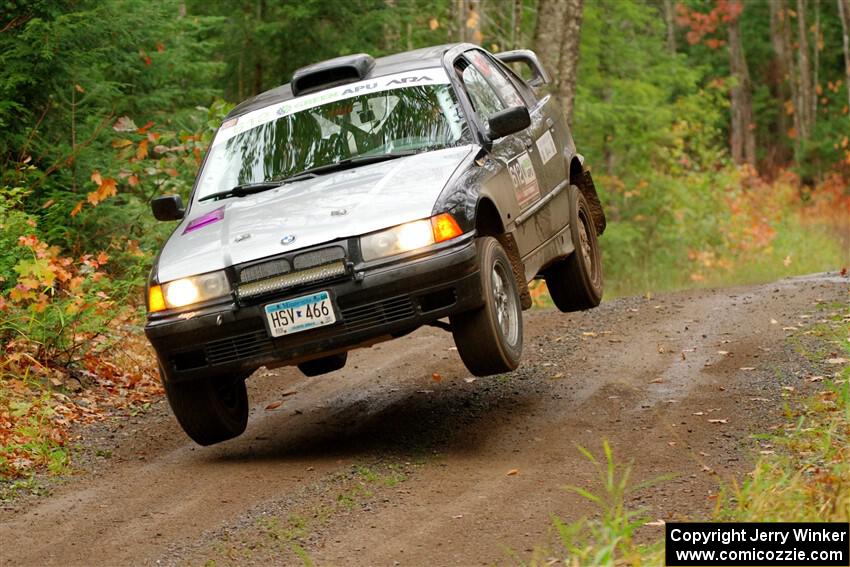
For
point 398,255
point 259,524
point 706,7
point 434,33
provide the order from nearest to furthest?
point 259,524, point 398,255, point 434,33, point 706,7

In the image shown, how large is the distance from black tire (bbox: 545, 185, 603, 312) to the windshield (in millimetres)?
1886

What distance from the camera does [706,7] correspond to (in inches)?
1678

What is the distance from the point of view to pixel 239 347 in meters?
6.32

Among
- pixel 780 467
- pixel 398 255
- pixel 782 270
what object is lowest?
pixel 782 270

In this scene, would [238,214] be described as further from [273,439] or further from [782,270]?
[782,270]

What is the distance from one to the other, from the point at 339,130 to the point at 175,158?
5.17 m

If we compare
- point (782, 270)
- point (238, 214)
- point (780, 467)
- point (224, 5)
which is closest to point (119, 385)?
point (238, 214)

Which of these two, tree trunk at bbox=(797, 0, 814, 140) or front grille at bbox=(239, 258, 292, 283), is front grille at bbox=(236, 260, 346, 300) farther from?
tree trunk at bbox=(797, 0, 814, 140)

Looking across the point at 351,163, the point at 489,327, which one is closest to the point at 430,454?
the point at 489,327

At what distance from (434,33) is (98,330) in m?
11.8

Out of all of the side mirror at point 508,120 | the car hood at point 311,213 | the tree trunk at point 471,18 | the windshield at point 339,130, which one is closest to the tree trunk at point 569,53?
the tree trunk at point 471,18

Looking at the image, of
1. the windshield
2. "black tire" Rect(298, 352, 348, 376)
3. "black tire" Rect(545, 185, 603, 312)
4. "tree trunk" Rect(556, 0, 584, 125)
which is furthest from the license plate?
"tree trunk" Rect(556, 0, 584, 125)

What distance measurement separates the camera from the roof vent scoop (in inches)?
306

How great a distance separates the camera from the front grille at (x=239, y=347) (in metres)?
6.28
